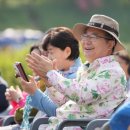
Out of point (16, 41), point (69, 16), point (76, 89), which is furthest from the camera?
point (69, 16)

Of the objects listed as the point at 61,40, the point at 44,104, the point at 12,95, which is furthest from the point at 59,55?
the point at 12,95

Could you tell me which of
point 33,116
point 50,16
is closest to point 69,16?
point 50,16

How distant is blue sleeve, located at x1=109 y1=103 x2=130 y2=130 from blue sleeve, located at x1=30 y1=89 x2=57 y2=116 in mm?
2699

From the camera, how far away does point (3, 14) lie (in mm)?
65375

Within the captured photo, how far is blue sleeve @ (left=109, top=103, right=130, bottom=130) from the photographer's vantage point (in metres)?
5.63

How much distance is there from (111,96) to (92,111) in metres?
0.21

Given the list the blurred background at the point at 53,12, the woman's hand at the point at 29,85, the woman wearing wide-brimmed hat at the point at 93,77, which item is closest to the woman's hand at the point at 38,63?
the woman wearing wide-brimmed hat at the point at 93,77

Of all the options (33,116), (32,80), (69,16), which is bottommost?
(69,16)

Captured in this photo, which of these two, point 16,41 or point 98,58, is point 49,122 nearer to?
point 98,58

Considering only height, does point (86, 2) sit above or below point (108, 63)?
below

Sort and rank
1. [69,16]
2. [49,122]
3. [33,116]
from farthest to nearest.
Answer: [69,16] < [33,116] < [49,122]

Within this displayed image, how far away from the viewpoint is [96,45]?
312 inches

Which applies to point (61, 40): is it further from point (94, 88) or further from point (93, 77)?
point (94, 88)

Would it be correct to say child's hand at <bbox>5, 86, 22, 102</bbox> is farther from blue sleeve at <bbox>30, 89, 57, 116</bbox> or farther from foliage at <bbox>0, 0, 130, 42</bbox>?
foliage at <bbox>0, 0, 130, 42</bbox>
